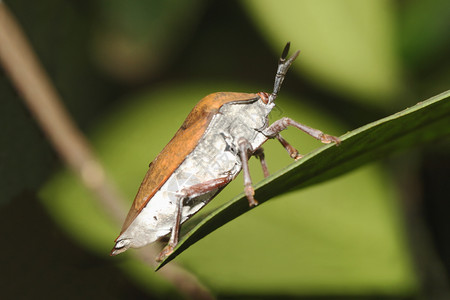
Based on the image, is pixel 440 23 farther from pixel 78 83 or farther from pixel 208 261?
pixel 78 83

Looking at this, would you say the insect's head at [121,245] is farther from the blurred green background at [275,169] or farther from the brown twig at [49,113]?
the brown twig at [49,113]

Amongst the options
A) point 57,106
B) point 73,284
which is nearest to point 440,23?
point 57,106

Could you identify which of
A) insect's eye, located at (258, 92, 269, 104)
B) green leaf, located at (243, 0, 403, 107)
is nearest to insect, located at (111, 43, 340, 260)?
insect's eye, located at (258, 92, 269, 104)

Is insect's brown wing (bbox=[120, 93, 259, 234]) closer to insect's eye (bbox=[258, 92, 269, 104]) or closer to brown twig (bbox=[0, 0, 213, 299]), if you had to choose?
insect's eye (bbox=[258, 92, 269, 104])

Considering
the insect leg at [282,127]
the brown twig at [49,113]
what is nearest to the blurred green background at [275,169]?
the brown twig at [49,113]

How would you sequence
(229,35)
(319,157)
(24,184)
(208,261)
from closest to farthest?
(319,157), (208,261), (24,184), (229,35)

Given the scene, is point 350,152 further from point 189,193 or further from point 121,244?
point 121,244

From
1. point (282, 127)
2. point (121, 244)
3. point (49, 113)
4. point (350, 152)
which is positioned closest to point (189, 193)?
point (121, 244)
